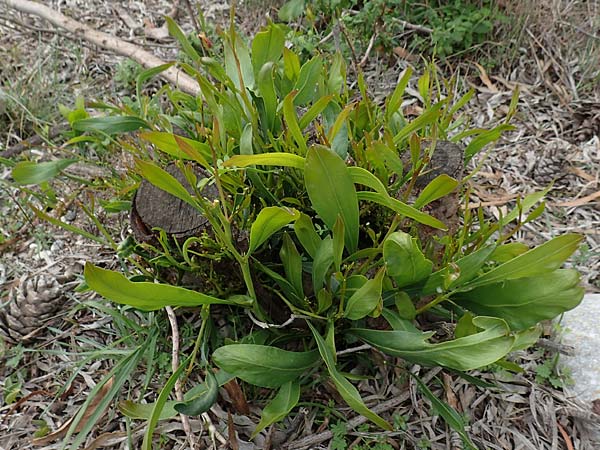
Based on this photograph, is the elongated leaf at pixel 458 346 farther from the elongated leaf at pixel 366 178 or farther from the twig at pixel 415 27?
the twig at pixel 415 27

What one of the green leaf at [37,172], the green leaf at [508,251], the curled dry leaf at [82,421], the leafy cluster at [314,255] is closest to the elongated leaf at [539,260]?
the leafy cluster at [314,255]

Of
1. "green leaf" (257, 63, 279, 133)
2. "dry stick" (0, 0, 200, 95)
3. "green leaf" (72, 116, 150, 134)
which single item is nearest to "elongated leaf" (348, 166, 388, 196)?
"green leaf" (257, 63, 279, 133)

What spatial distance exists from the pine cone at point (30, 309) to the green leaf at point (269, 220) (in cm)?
86

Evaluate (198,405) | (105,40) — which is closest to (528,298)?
(198,405)

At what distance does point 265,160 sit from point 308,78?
49cm

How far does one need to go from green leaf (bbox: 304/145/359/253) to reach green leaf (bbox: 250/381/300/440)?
38 cm

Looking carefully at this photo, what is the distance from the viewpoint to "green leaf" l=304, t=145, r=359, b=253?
1.13 metres

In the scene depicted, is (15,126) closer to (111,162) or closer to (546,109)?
(111,162)

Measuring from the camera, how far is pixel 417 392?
1.47 metres

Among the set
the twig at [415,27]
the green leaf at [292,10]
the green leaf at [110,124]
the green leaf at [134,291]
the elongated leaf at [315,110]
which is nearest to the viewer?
the green leaf at [134,291]

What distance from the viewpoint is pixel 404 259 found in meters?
1.18

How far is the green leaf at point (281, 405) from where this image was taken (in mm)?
1182

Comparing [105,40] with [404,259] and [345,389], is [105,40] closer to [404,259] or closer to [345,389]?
[404,259]

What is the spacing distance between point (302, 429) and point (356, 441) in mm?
145
